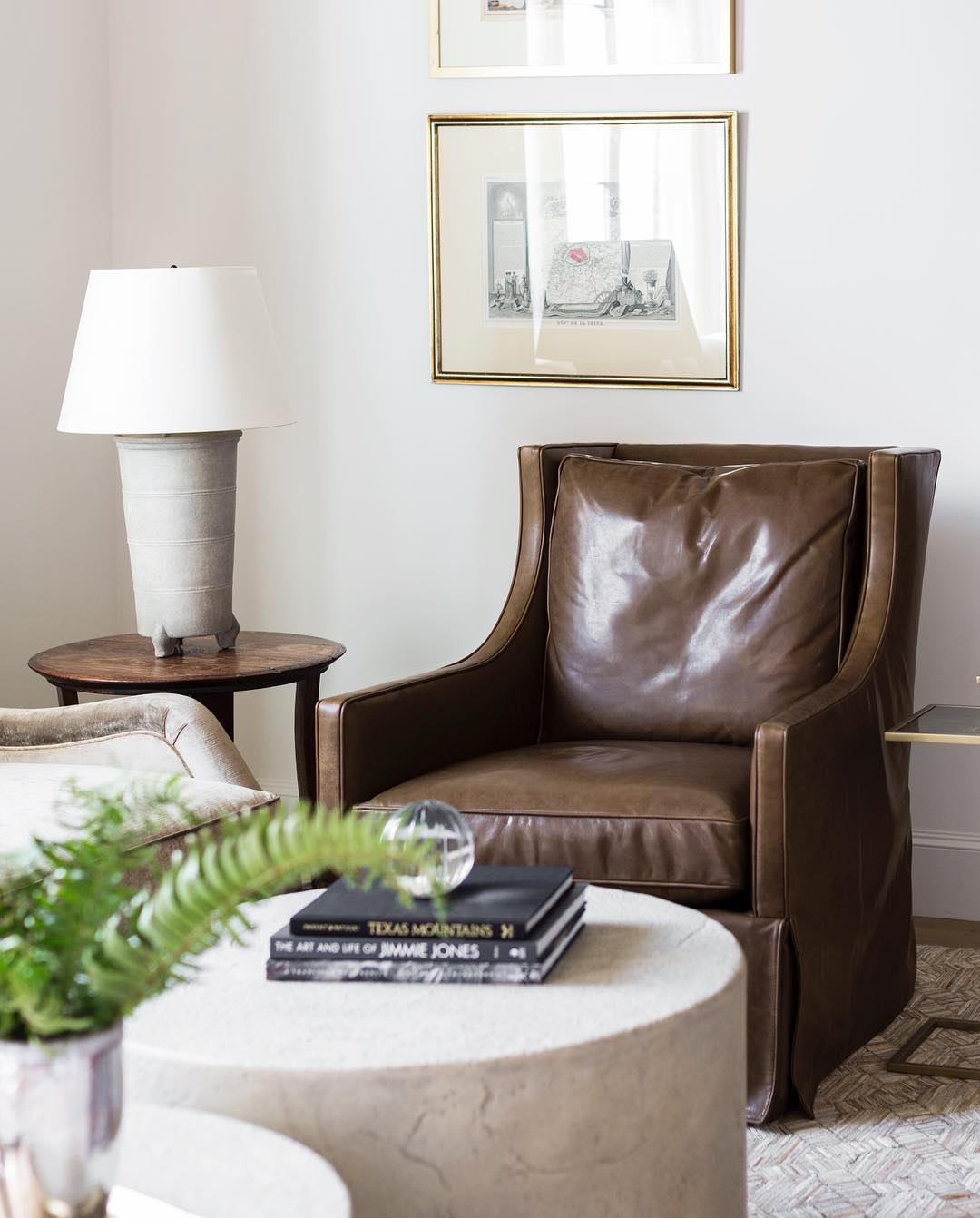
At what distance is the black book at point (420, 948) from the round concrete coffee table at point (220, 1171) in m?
0.26

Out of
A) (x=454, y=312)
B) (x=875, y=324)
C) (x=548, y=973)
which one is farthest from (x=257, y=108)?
(x=548, y=973)

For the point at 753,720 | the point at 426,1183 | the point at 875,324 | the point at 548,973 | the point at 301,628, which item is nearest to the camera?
the point at 426,1183

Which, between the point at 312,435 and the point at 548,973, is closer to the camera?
the point at 548,973

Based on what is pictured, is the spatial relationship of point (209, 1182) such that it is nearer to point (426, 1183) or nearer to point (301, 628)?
point (426, 1183)

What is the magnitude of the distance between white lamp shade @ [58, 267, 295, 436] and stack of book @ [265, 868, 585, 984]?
1.38 metres

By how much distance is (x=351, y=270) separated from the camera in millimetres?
3553

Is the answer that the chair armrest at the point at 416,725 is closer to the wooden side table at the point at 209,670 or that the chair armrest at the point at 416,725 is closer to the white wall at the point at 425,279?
the wooden side table at the point at 209,670

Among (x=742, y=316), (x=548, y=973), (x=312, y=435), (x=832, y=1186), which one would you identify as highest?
(x=742, y=316)

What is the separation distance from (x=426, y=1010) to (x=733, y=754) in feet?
3.72

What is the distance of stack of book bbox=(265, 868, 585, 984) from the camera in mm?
1518

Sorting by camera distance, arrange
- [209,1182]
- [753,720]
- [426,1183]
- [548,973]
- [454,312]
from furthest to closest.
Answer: [454,312], [753,720], [548,973], [426,1183], [209,1182]

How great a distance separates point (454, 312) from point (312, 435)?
1.48 feet

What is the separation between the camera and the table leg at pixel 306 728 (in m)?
2.93

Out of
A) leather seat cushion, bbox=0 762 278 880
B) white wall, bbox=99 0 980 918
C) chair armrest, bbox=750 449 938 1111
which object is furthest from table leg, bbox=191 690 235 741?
chair armrest, bbox=750 449 938 1111
